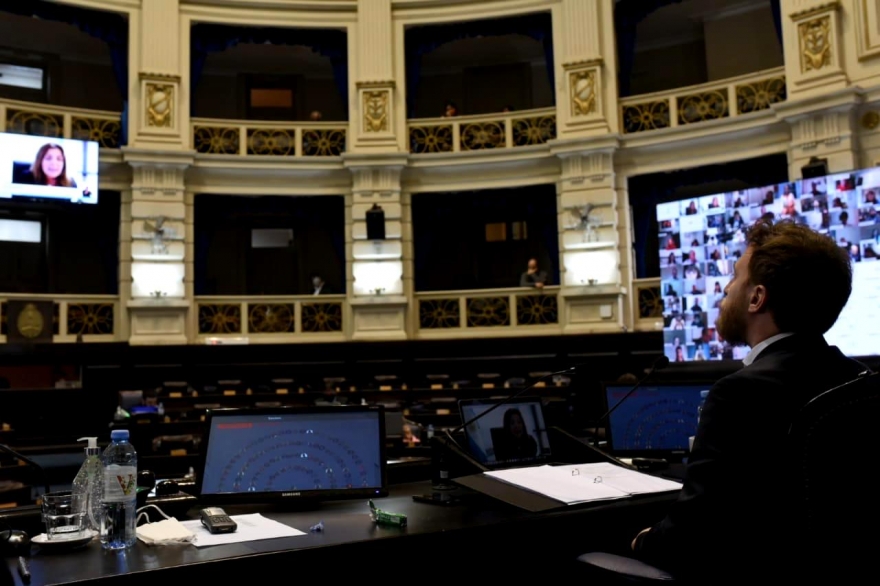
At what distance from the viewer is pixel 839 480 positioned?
1715mm

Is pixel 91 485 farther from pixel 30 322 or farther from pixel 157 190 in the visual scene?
pixel 157 190

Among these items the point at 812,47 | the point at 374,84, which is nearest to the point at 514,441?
the point at 812,47

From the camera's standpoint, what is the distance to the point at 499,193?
1592cm

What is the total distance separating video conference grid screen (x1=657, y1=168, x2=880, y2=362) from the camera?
10.1m

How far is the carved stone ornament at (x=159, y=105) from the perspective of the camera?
48.8 ft

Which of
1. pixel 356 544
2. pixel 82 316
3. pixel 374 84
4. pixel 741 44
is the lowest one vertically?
pixel 356 544

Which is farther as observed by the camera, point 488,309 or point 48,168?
point 488,309

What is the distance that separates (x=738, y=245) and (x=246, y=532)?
1007cm

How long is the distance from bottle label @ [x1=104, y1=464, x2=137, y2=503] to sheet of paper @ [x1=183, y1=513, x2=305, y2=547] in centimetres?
25

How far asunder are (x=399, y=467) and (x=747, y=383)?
7.32ft

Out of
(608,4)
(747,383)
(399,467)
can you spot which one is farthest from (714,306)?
(747,383)

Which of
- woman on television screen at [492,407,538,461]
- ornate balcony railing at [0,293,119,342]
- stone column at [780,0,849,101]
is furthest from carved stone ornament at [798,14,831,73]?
ornate balcony railing at [0,293,119,342]

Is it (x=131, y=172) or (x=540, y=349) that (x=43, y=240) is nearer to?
(x=131, y=172)

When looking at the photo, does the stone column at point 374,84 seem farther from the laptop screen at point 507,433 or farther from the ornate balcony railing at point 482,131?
the laptop screen at point 507,433
